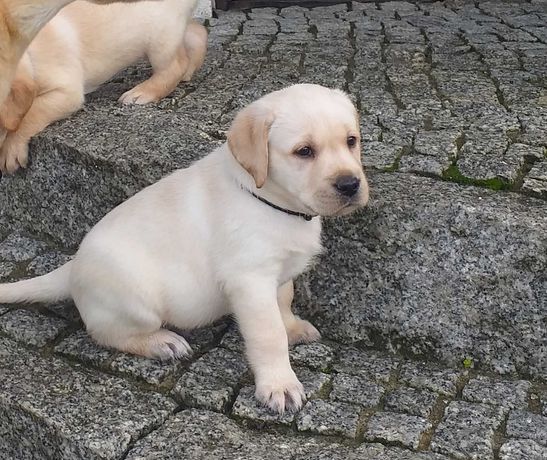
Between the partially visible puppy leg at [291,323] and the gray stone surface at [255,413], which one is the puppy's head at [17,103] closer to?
the partially visible puppy leg at [291,323]

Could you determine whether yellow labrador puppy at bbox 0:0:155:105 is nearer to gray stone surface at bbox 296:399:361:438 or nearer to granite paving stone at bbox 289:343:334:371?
granite paving stone at bbox 289:343:334:371

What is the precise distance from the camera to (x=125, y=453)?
2.52 meters

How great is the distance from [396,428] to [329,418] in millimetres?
210

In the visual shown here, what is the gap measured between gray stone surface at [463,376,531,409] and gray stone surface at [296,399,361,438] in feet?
1.35

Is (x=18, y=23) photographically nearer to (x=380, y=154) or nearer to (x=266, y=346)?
(x=266, y=346)

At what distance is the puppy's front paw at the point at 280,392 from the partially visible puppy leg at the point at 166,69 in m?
2.09

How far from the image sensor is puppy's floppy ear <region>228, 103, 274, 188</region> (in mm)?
2682

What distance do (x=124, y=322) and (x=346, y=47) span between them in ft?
10.4

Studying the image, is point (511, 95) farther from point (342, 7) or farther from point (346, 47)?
point (342, 7)

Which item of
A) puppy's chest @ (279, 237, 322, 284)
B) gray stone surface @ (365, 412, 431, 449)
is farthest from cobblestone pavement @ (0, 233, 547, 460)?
puppy's chest @ (279, 237, 322, 284)

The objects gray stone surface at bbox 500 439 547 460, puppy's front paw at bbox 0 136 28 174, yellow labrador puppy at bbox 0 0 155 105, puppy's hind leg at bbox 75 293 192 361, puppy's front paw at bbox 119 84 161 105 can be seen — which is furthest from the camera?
puppy's front paw at bbox 119 84 161 105

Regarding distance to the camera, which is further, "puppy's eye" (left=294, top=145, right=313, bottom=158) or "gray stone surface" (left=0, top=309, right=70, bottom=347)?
"gray stone surface" (left=0, top=309, right=70, bottom=347)

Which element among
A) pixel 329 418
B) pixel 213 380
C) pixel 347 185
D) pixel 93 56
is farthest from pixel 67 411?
pixel 93 56

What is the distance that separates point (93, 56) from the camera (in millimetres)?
4414
